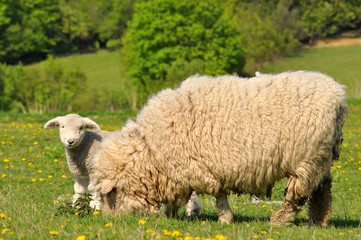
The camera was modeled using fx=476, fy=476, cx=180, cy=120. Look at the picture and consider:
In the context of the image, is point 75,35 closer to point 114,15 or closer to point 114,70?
point 114,15

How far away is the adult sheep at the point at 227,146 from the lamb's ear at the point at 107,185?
0.04 ft

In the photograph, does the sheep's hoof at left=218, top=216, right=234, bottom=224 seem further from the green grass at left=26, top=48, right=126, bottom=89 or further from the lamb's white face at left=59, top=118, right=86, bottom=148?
the green grass at left=26, top=48, right=126, bottom=89

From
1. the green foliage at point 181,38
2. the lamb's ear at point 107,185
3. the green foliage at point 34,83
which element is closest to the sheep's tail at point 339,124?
the lamb's ear at point 107,185

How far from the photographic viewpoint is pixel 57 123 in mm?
7770

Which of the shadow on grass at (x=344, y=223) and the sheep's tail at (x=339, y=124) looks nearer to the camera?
the sheep's tail at (x=339, y=124)

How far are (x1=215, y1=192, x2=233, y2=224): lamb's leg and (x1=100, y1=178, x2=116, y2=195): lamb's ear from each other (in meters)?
1.31

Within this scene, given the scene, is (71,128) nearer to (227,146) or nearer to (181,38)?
(227,146)

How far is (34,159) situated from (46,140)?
5.21 feet

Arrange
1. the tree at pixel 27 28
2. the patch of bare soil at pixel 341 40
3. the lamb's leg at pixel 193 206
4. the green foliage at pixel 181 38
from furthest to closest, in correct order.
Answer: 1. the tree at pixel 27 28
2. the patch of bare soil at pixel 341 40
3. the green foliage at pixel 181 38
4. the lamb's leg at pixel 193 206

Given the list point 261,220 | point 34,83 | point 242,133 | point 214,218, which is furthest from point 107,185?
point 34,83

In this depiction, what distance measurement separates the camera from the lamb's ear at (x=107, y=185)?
19.1ft

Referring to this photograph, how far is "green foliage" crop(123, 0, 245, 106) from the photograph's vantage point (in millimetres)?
48688

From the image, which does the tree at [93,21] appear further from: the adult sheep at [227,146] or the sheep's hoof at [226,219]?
the sheep's hoof at [226,219]

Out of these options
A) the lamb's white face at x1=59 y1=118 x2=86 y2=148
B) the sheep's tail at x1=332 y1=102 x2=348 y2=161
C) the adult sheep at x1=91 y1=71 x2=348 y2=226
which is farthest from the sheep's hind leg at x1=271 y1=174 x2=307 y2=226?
the lamb's white face at x1=59 y1=118 x2=86 y2=148
